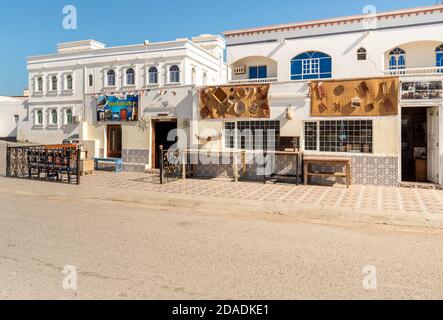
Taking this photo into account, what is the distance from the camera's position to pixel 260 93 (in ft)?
43.7

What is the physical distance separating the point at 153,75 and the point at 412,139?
2433 centimetres

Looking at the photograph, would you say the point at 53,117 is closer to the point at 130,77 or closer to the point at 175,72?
the point at 130,77

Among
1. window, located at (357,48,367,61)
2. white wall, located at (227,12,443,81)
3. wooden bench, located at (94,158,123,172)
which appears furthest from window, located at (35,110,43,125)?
window, located at (357,48,367,61)

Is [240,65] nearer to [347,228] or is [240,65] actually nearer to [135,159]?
[135,159]

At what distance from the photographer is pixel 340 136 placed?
492 inches

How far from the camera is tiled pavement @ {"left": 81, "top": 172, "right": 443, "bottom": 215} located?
863 centimetres

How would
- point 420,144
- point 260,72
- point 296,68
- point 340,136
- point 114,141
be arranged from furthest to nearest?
point 260,72 < point 296,68 < point 114,141 < point 420,144 < point 340,136

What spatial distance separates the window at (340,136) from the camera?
12125mm

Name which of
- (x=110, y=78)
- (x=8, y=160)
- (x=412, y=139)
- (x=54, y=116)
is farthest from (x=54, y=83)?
(x=412, y=139)

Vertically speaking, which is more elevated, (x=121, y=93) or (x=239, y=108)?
(x=121, y=93)

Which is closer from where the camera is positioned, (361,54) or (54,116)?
(361,54)

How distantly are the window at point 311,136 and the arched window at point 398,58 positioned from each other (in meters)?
9.22

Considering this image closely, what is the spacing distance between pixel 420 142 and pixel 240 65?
39.2 feet

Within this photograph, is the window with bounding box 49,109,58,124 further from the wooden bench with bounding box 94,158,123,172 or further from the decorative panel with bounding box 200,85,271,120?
the decorative panel with bounding box 200,85,271,120
